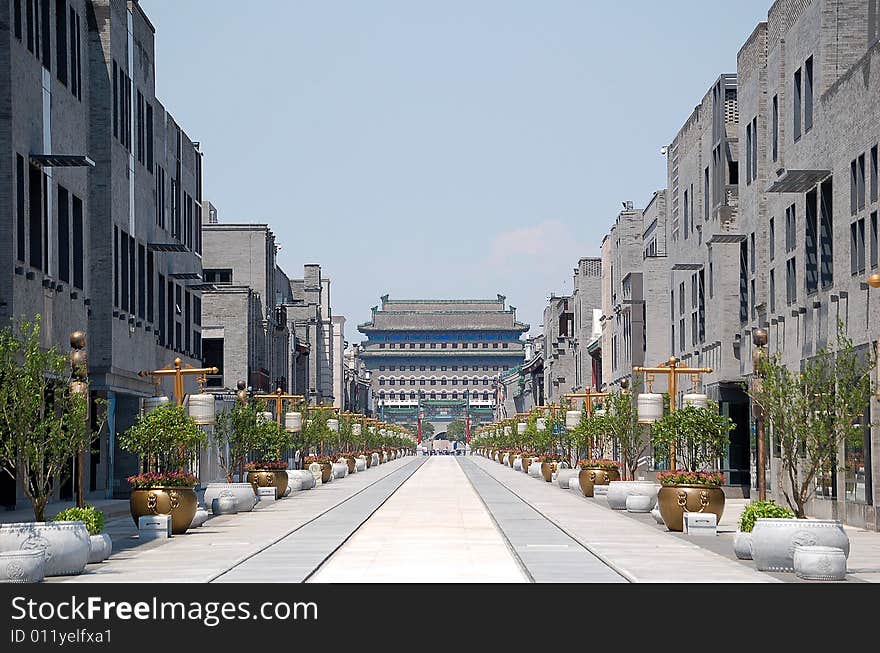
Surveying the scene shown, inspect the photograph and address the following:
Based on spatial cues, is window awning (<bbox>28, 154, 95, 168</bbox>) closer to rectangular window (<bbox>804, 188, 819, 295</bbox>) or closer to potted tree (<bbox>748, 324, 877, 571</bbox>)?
rectangular window (<bbox>804, 188, 819, 295</bbox>)

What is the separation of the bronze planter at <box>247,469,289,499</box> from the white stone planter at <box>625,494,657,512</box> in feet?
51.1

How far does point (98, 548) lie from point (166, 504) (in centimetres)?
890

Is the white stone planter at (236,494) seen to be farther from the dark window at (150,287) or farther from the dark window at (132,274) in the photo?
the dark window at (150,287)

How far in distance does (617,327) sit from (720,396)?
3815 cm

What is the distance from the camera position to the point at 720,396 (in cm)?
6094

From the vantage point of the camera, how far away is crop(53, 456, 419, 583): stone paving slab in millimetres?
26453

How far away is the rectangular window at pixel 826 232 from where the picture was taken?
43.9 metres

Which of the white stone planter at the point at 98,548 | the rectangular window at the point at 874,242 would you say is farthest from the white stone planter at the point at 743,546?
the white stone planter at the point at 98,548

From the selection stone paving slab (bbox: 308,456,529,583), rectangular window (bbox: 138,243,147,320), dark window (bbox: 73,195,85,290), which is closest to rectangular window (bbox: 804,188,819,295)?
stone paving slab (bbox: 308,456,529,583)

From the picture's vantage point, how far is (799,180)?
43750mm
